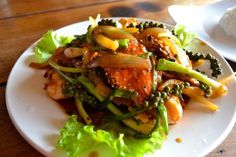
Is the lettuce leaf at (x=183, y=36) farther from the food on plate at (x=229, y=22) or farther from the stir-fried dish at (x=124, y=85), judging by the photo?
the food on plate at (x=229, y=22)

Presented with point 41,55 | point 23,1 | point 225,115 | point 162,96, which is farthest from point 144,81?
point 23,1

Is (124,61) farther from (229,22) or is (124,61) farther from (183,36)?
(229,22)

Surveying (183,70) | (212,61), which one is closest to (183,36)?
(212,61)

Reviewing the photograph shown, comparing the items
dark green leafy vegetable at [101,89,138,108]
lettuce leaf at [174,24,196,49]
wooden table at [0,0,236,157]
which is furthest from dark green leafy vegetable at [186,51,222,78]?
dark green leafy vegetable at [101,89,138,108]

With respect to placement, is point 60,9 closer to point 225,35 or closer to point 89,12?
point 89,12

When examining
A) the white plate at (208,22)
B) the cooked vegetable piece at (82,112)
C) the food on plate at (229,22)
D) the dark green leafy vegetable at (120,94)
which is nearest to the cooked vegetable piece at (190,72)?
the dark green leafy vegetable at (120,94)

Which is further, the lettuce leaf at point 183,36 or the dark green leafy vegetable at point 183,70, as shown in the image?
the lettuce leaf at point 183,36
